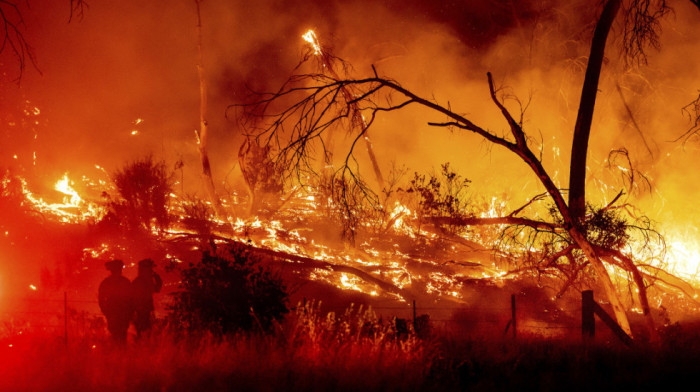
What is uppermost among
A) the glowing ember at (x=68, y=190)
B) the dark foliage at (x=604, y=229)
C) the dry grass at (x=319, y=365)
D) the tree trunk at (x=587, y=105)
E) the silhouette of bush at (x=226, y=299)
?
the glowing ember at (x=68, y=190)

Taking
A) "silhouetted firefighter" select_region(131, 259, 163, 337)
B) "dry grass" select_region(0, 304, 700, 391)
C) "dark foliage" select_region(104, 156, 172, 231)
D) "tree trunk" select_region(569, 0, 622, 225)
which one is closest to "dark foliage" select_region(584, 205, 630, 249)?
"tree trunk" select_region(569, 0, 622, 225)

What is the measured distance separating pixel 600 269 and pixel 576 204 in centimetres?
111

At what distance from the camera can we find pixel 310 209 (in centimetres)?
2503

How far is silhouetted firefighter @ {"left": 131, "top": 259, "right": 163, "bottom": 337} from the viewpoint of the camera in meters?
8.69

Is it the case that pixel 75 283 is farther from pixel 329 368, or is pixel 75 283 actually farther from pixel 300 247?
pixel 329 368

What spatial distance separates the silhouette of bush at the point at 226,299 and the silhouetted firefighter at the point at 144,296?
0.64m

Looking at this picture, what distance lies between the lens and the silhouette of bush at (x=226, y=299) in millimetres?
8078

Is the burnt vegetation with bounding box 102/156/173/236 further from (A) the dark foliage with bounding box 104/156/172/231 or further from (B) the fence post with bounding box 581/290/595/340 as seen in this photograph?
(B) the fence post with bounding box 581/290/595/340

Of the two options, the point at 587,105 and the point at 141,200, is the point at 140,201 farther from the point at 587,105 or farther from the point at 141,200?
the point at 587,105

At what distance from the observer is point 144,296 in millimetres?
8898

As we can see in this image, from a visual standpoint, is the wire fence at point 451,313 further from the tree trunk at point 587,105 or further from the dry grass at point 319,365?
the dry grass at point 319,365

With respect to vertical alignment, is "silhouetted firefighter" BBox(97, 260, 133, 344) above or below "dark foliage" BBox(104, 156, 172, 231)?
→ below

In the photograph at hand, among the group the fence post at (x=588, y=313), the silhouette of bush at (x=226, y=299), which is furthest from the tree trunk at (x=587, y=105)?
the silhouette of bush at (x=226, y=299)

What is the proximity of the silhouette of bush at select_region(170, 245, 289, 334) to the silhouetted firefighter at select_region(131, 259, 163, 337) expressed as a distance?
636 mm
